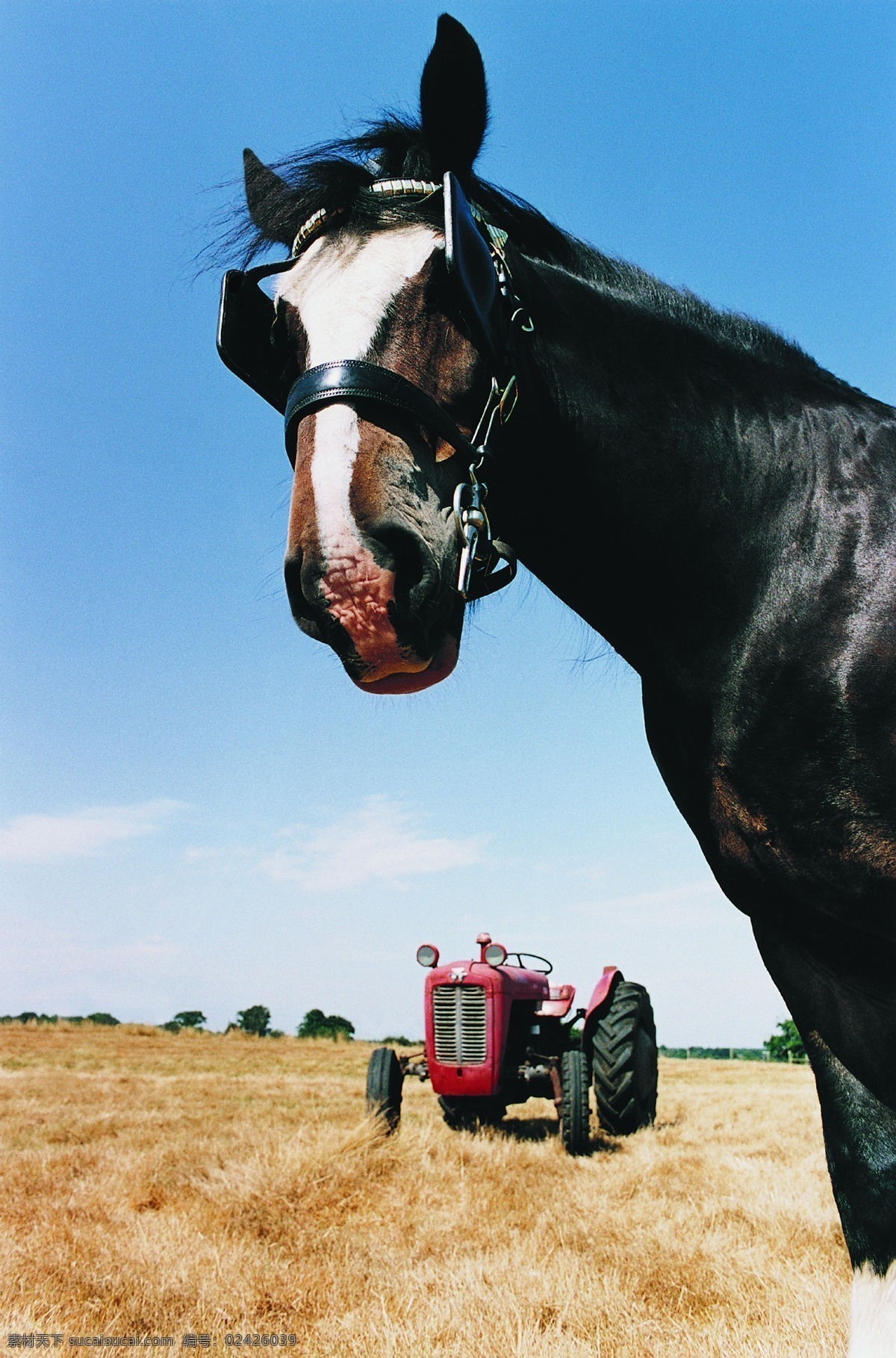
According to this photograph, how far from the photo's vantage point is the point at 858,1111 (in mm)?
2268

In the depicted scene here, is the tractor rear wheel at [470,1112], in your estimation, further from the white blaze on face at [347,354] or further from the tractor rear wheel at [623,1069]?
the white blaze on face at [347,354]

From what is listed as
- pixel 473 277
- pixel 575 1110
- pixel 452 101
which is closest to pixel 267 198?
pixel 452 101

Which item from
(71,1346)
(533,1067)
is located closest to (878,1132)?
(71,1346)

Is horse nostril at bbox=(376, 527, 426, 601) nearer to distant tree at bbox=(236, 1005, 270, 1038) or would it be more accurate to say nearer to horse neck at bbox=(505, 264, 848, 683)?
horse neck at bbox=(505, 264, 848, 683)

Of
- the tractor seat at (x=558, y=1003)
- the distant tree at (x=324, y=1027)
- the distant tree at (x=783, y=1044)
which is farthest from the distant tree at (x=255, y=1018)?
the distant tree at (x=783, y=1044)

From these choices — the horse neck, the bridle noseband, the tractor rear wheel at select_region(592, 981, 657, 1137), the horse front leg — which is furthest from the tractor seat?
the bridle noseband

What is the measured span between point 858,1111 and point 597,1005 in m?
6.72

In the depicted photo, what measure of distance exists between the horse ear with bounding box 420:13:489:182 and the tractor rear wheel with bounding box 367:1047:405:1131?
764 cm

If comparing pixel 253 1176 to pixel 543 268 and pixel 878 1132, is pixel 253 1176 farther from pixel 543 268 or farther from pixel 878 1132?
pixel 543 268

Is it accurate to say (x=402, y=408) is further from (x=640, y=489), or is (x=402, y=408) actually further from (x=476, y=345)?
(x=640, y=489)

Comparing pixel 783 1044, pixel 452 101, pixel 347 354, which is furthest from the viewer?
pixel 783 1044

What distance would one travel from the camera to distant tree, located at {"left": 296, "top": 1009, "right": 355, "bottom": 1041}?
87.5 ft

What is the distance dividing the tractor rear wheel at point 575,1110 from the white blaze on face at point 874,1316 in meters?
5.70

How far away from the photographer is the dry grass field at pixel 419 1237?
Result: 314 cm
